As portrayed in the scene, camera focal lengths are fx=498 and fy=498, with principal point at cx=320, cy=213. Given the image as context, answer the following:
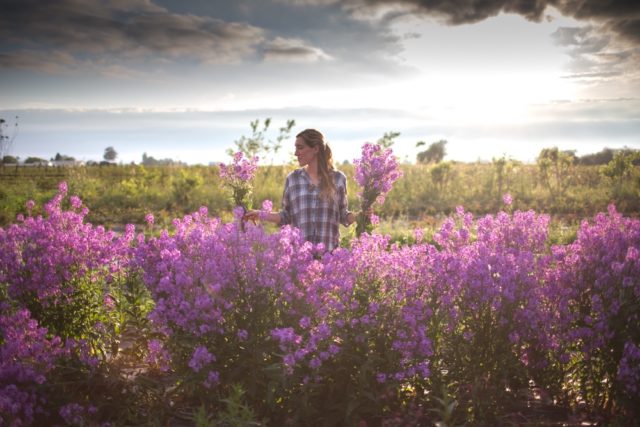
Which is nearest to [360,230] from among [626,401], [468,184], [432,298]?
[432,298]

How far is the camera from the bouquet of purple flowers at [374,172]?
4.79 m

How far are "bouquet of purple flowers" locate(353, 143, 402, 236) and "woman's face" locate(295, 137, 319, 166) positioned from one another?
0.50 m

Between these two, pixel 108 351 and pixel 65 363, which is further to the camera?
pixel 108 351

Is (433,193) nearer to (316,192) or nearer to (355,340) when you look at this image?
(316,192)

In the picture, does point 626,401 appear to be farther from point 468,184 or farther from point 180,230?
point 468,184

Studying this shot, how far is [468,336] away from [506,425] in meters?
0.62

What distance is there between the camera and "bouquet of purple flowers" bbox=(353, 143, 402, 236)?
4793 mm

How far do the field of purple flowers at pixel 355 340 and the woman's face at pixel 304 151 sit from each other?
177 centimetres

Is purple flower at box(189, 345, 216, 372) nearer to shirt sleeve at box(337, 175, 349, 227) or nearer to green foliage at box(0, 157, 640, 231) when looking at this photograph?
shirt sleeve at box(337, 175, 349, 227)

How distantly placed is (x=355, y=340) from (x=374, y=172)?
2136mm

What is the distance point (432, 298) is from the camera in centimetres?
327

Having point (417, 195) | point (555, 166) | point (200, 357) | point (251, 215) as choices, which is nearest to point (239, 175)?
point (251, 215)

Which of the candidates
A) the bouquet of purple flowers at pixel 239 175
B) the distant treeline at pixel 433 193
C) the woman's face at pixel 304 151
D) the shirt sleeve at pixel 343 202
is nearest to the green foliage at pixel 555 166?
the distant treeline at pixel 433 193

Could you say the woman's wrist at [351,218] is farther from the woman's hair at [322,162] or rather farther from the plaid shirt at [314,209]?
the woman's hair at [322,162]
